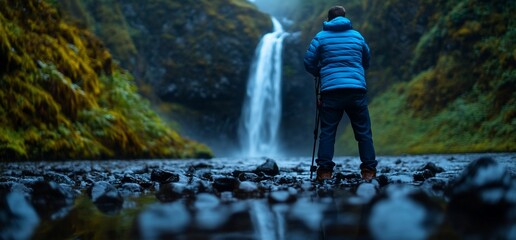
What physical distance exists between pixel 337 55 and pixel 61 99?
9412 millimetres

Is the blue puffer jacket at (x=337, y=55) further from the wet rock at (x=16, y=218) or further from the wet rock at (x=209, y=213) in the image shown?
the wet rock at (x=16, y=218)

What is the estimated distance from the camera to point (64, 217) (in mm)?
2041

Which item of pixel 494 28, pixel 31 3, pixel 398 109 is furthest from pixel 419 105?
pixel 31 3

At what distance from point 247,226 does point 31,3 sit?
14247mm

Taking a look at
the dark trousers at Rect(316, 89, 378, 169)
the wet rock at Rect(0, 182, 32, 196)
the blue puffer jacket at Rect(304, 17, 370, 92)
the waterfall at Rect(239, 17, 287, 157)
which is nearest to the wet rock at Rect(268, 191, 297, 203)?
the wet rock at Rect(0, 182, 32, 196)

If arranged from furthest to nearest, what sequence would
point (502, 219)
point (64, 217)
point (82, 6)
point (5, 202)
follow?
point (82, 6)
point (64, 217)
point (5, 202)
point (502, 219)

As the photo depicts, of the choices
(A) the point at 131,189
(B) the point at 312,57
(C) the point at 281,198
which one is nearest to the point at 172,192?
(A) the point at 131,189

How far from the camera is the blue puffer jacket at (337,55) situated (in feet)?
16.6

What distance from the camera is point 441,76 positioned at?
2317cm

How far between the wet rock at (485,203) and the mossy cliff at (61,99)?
9.73 meters

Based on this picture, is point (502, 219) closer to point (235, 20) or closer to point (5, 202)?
point (5, 202)

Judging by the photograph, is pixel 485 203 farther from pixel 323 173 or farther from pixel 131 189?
pixel 323 173

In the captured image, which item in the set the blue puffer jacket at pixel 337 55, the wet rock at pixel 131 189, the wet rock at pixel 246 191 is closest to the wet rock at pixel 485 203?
the wet rock at pixel 246 191

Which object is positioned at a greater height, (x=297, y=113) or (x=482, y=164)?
(x=297, y=113)
